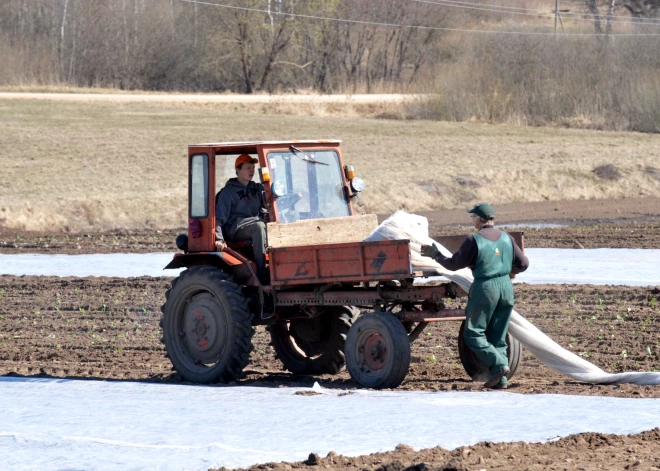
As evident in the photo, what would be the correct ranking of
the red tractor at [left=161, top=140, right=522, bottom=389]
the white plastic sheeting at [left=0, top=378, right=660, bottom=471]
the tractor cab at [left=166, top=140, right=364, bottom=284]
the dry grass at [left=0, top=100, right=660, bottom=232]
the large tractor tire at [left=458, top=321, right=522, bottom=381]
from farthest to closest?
the dry grass at [left=0, top=100, right=660, bottom=232]
the tractor cab at [left=166, top=140, right=364, bottom=284]
the large tractor tire at [left=458, top=321, right=522, bottom=381]
the red tractor at [left=161, top=140, right=522, bottom=389]
the white plastic sheeting at [left=0, top=378, right=660, bottom=471]

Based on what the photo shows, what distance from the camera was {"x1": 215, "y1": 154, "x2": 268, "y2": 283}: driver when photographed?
944 centimetres

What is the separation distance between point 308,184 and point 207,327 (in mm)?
1594

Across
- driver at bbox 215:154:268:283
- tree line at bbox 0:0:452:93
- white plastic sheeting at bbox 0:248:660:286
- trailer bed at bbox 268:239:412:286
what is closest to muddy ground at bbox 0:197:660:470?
white plastic sheeting at bbox 0:248:660:286

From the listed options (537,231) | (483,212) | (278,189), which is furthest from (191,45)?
(483,212)

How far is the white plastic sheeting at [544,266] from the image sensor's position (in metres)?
15.3

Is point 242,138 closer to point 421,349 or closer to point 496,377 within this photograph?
point 421,349

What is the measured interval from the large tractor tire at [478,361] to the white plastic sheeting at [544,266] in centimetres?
635

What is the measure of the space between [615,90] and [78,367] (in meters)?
37.3

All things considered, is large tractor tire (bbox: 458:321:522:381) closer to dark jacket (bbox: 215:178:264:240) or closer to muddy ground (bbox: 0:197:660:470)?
muddy ground (bbox: 0:197:660:470)

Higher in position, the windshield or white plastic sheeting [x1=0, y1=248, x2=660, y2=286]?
the windshield

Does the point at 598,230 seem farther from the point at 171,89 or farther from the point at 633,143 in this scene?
the point at 171,89

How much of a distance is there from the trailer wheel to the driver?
129cm

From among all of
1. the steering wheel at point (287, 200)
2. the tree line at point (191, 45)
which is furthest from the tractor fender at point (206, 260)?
the tree line at point (191, 45)

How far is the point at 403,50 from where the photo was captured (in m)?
63.2
